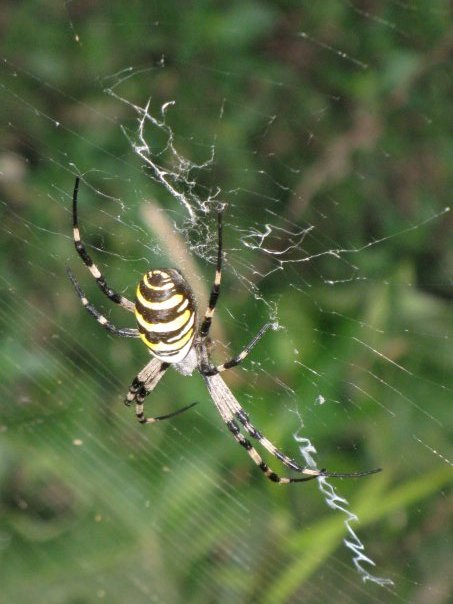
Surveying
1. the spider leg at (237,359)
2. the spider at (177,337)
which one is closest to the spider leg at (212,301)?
the spider at (177,337)

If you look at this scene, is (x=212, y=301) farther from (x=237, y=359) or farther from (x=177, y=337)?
(x=237, y=359)

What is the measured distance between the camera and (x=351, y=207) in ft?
13.4

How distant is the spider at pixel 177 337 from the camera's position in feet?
8.52

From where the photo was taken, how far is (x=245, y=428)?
3.36 metres

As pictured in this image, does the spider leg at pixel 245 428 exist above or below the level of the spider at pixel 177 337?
below

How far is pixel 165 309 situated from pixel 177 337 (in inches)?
7.6

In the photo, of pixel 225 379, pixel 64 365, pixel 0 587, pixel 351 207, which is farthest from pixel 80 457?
pixel 351 207

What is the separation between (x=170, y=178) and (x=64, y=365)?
4.45 ft

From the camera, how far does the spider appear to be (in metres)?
2.60

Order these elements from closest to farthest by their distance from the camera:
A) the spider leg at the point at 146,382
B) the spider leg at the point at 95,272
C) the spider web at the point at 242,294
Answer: the spider leg at the point at 95,272, the spider web at the point at 242,294, the spider leg at the point at 146,382

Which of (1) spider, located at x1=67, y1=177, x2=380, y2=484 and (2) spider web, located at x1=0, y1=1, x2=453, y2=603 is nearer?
(1) spider, located at x1=67, y1=177, x2=380, y2=484

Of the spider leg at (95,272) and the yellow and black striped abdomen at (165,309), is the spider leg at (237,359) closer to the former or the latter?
the yellow and black striped abdomen at (165,309)

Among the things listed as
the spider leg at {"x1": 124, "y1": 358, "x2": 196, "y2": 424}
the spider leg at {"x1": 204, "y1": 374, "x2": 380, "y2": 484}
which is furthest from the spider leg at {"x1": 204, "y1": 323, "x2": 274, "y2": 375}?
the spider leg at {"x1": 124, "y1": 358, "x2": 196, "y2": 424}

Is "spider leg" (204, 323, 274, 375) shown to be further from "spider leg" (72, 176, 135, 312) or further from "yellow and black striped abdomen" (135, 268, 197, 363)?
"spider leg" (72, 176, 135, 312)
